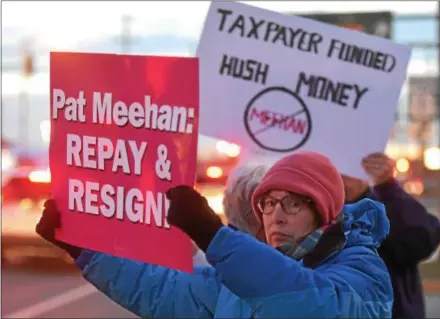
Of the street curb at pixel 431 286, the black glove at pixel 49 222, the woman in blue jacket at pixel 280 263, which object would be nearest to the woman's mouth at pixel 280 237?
the woman in blue jacket at pixel 280 263

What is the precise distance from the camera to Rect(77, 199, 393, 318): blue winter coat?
2.03 m

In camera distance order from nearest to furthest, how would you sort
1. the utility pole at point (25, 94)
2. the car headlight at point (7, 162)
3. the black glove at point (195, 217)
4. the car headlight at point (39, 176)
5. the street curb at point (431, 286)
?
the black glove at point (195, 217) < the street curb at point (431, 286) < the car headlight at point (39, 176) < the car headlight at point (7, 162) < the utility pole at point (25, 94)

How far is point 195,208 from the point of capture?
6.57 feet

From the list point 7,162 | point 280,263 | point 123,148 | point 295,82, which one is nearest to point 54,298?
point 295,82

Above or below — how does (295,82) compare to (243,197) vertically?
above

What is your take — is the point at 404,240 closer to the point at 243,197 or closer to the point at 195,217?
the point at 243,197

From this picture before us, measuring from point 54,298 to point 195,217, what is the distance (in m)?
9.25

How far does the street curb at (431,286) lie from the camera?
36.3 ft

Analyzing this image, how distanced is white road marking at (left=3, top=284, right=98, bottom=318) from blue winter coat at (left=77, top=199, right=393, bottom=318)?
7.37 meters

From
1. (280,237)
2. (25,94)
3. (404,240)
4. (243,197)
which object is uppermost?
(280,237)

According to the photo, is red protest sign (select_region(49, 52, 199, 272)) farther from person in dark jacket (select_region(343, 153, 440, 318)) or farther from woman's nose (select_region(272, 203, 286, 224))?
person in dark jacket (select_region(343, 153, 440, 318))

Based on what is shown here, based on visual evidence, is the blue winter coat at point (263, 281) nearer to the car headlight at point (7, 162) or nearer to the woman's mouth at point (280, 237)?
the woman's mouth at point (280, 237)

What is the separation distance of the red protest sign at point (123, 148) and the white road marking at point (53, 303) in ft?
24.7

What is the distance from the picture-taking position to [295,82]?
4.49m
